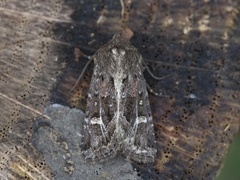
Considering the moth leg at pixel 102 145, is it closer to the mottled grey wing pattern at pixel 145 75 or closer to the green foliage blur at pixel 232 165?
the mottled grey wing pattern at pixel 145 75

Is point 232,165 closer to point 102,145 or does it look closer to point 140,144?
point 140,144

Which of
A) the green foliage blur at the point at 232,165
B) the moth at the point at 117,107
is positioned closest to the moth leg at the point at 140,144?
the moth at the point at 117,107

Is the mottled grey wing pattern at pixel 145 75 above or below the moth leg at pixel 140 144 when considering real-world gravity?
above

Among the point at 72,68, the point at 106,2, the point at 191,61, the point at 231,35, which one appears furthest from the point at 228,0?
the point at 72,68

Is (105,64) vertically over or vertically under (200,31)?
under

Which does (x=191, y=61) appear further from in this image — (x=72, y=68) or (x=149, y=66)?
(x=72, y=68)

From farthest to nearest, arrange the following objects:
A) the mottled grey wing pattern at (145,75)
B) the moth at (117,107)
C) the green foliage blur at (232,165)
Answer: the green foliage blur at (232,165)
the moth at (117,107)
the mottled grey wing pattern at (145,75)
